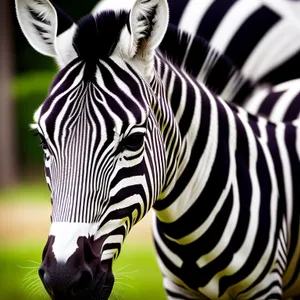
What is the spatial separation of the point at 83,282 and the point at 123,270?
6.32m

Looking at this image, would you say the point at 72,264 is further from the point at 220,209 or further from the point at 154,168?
the point at 220,209

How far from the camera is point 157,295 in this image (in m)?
7.69

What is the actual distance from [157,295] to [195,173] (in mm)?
4303

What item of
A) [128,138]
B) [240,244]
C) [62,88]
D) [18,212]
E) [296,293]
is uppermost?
[62,88]

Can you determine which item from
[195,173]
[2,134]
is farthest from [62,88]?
[2,134]

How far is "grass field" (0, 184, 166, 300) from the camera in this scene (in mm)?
7922

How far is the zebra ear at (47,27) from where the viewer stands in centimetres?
327

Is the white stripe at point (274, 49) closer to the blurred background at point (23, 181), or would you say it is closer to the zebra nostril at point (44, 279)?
the blurred background at point (23, 181)

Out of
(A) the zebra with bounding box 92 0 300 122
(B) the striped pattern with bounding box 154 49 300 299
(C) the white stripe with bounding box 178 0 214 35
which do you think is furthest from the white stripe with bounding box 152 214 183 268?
(C) the white stripe with bounding box 178 0 214 35

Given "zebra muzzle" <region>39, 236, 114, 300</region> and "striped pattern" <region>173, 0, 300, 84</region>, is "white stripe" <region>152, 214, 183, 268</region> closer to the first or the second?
"zebra muzzle" <region>39, 236, 114, 300</region>

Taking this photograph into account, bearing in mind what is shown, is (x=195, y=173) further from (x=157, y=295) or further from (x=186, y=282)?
(x=157, y=295)

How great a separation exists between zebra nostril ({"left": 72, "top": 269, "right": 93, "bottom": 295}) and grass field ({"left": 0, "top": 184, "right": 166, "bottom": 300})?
391 mm

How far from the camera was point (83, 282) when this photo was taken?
285 cm

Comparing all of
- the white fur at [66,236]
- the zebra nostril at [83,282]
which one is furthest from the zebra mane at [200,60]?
the zebra nostril at [83,282]
